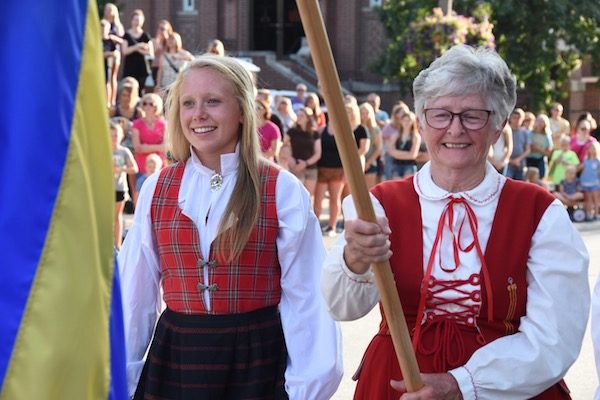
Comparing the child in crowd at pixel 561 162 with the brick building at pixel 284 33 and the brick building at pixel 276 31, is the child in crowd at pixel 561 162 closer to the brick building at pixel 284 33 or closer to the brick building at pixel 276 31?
the brick building at pixel 276 31

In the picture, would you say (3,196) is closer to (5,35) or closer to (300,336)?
(5,35)

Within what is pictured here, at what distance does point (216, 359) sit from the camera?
4.02 metres

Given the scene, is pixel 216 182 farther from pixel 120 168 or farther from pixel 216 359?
pixel 120 168

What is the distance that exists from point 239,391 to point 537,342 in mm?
1189

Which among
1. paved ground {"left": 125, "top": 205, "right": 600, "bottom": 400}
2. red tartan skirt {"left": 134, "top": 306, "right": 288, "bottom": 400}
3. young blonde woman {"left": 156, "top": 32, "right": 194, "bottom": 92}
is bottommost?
paved ground {"left": 125, "top": 205, "right": 600, "bottom": 400}

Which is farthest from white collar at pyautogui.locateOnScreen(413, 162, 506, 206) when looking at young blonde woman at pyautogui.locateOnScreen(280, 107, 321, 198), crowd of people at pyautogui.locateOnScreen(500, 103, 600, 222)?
crowd of people at pyautogui.locateOnScreen(500, 103, 600, 222)

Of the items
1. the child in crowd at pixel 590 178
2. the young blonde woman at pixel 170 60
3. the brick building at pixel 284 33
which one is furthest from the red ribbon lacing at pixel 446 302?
the brick building at pixel 284 33

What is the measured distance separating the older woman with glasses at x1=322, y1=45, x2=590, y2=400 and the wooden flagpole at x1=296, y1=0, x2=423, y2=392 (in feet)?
0.73

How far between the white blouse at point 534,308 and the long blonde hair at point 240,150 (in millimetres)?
729

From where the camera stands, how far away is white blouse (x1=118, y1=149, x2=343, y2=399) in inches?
160

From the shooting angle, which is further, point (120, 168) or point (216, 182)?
point (120, 168)

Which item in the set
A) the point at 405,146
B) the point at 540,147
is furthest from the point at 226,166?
the point at 540,147

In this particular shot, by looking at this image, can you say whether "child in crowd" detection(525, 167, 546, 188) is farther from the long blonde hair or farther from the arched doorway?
the arched doorway

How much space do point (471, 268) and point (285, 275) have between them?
90 centimetres
